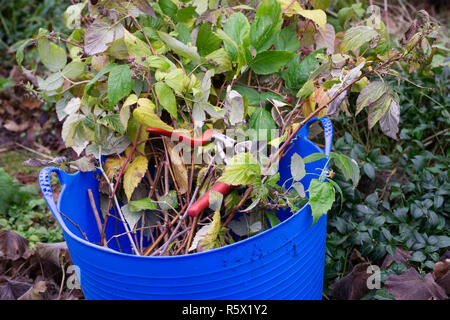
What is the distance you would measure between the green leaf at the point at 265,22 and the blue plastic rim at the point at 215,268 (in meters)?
0.27

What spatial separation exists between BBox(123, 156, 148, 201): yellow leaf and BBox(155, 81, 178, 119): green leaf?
0.17 metres

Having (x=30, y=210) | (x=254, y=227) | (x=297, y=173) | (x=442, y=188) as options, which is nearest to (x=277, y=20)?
(x=297, y=173)

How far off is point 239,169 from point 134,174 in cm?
31

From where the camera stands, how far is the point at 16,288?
4.38 ft

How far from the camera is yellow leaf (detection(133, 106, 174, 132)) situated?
2.99ft

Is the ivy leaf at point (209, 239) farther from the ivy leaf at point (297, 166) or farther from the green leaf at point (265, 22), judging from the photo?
the green leaf at point (265, 22)

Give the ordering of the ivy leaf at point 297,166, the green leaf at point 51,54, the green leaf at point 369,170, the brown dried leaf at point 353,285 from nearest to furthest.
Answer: the ivy leaf at point 297,166 < the green leaf at point 51,54 < the brown dried leaf at point 353,285 < the green leaf at point 369,170

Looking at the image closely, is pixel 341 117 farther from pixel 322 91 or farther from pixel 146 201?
pixel 146 201

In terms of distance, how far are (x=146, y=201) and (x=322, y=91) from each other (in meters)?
0.48

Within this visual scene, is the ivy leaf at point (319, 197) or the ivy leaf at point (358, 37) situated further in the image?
the ivy leaf at point (358, 37)

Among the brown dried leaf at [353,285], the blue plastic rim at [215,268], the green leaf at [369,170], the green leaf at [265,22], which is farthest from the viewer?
the green leaf at [369,170]

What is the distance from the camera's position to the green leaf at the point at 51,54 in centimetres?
111

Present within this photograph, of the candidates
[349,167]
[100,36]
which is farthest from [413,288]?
[100,36]

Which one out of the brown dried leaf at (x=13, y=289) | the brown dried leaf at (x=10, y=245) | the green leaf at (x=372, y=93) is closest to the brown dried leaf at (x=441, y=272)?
the green leaf at (x=372, y=93)
